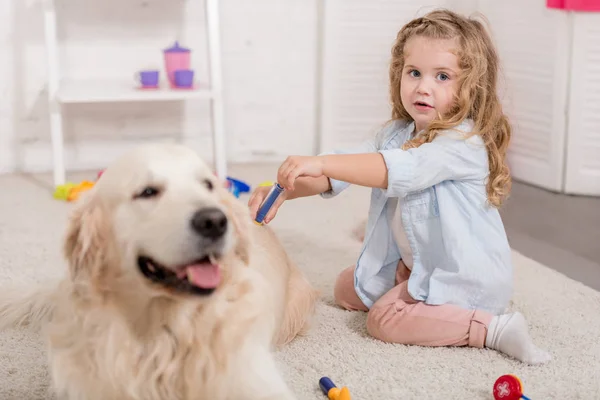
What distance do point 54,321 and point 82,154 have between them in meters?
2.14

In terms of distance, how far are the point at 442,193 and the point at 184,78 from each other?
150cm

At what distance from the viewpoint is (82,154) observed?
337 cm

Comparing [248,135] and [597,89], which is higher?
[597,89]

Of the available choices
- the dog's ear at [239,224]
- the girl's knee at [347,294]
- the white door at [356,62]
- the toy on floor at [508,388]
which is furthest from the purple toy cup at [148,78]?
the toy on floor at [508,388]

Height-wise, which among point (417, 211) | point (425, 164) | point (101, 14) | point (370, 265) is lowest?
point (370, 265)

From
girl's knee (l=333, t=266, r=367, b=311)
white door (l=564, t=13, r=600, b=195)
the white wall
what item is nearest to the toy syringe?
girl's knee (l=333, t=266, r=367, b=311)

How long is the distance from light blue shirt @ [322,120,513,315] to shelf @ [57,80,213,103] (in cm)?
132

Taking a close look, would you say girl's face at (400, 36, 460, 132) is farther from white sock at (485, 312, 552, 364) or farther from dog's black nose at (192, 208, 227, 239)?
dog's black nose at (192, 208, 227, 239)

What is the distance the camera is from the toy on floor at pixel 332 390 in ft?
4.62

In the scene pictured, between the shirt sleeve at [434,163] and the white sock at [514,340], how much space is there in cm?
31

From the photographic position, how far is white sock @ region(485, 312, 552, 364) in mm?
1607

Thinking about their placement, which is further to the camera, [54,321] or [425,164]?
[425,164]

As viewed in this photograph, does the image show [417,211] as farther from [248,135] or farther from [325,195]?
[248,135]

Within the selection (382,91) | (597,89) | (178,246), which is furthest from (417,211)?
(382,91)
